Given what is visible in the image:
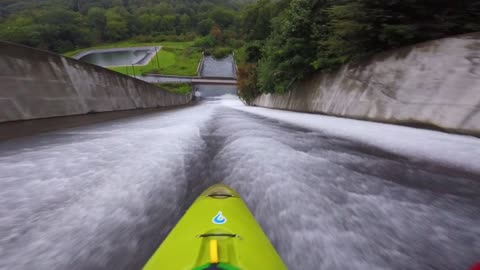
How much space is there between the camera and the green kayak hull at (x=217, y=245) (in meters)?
1.53

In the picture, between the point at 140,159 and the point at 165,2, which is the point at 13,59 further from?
the point at 165,2

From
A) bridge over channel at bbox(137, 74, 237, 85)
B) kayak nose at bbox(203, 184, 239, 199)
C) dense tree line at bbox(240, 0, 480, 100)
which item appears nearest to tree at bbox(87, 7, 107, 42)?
bridge over channel at bbox(137, 74, 237, 85)

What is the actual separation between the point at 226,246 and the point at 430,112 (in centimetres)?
669

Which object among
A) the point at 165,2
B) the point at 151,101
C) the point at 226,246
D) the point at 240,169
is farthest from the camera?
the point at 165,2

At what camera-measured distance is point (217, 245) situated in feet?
5.24

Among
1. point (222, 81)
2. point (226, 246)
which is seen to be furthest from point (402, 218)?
point (222, 81)

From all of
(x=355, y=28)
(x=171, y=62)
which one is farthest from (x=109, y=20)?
(x=355, y=28)

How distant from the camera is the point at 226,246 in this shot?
1.68 m

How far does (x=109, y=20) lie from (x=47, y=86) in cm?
14701

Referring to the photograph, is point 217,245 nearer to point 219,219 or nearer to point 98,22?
point 219,219

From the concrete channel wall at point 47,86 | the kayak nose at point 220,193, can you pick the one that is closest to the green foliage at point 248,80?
the concrete channel wall at point 47,86

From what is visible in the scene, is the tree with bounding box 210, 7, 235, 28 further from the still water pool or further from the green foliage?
the green foliage

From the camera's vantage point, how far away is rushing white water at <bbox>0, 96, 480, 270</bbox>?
2238 mm

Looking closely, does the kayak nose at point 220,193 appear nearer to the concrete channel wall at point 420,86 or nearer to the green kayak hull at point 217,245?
the green kayak hull at point 217,245
